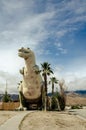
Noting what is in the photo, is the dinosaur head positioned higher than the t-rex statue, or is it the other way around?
the dinosaur head

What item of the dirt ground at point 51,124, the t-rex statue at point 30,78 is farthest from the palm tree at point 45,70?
the dirt ground at point 51,124

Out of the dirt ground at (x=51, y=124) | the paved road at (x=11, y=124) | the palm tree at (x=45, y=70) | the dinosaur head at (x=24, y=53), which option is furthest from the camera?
the palm tree at (x=45, y=70)

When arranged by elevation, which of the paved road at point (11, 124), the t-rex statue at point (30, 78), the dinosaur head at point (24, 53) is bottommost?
the paved road at point (11, 124)

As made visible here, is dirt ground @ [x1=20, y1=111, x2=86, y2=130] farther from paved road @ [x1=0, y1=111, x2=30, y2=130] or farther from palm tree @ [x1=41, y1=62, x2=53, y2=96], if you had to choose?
palm tree @ [x1=41, y1=62, x2=53, y2=96]

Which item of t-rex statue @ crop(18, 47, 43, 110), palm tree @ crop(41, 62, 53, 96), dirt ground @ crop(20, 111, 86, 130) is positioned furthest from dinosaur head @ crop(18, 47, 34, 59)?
dirt ground @ crop(20, 111, 86, 130)

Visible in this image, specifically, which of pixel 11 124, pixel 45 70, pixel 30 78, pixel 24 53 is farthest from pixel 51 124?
pixel 45 70

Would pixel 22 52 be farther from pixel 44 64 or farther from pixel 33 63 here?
pixel 44 64

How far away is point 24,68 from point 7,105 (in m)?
15.0

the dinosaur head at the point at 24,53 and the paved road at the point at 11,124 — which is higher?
the dinosaur head at the point at 24,53

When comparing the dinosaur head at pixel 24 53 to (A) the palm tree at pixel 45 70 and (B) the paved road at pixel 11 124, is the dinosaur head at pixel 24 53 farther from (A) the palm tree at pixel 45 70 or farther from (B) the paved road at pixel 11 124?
(B) the paved road at pixel 11 124

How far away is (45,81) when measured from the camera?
2122 inches

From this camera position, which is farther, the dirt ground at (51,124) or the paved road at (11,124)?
the dirt ground at (51,124)

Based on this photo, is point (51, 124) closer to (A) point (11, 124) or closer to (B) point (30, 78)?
(A) point (11, 124)

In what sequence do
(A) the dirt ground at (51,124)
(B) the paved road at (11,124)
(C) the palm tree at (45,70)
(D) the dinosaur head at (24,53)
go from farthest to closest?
(C) the palm tree at (45,70)
(D) the dinosaur head at (24,53)
(A) the dirt ground at (51,124)
(B) the paved road at (11,124)
